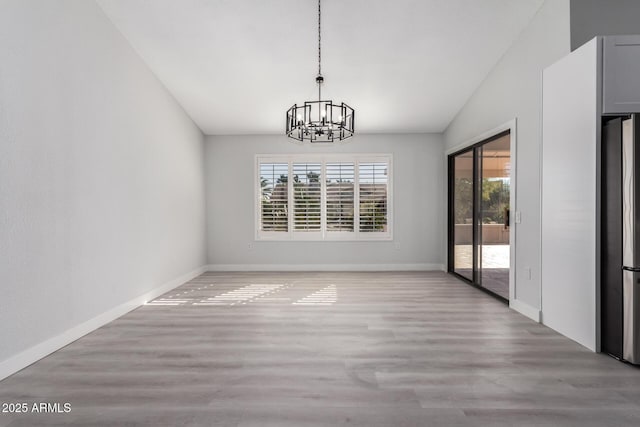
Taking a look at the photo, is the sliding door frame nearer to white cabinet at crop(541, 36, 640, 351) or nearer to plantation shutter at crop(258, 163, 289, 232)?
white cabinet at crop(541, 36, 640, 351)

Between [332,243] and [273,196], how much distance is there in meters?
1.42

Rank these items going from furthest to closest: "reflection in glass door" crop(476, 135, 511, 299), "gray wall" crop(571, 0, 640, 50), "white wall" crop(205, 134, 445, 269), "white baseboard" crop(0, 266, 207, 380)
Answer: "white wall" crop(205, 134, 445, 269) < "reflection in glass door" crop(476, 135, 511, 299) < "gray wall" crop(571, 0, 640, 50) < "white baseboard" crop(0, 266, 207, 380)

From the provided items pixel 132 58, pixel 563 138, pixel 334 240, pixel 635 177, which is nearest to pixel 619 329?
pixel 635 177

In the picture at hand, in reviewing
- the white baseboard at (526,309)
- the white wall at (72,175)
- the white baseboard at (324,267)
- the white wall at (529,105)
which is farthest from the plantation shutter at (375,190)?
the white wall at (72,175)

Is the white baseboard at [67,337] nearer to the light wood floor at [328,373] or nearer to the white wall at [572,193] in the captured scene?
the light wood floor at [328,373]

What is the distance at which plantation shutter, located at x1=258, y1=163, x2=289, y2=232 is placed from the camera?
21.2 feet

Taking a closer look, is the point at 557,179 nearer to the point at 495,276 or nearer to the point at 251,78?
the point at 495,276

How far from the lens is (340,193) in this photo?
6410 millimetres

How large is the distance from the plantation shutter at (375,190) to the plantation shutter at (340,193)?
0.20 metres

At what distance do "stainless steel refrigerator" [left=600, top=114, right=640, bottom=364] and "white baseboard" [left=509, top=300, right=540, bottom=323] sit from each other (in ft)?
2.57

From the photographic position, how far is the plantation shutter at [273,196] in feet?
21.2

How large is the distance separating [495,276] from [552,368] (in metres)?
2.17

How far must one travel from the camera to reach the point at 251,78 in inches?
187

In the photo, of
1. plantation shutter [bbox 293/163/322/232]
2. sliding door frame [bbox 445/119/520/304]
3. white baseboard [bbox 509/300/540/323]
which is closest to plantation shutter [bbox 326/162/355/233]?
plantation shutter [bbox 293/163/322/232]
